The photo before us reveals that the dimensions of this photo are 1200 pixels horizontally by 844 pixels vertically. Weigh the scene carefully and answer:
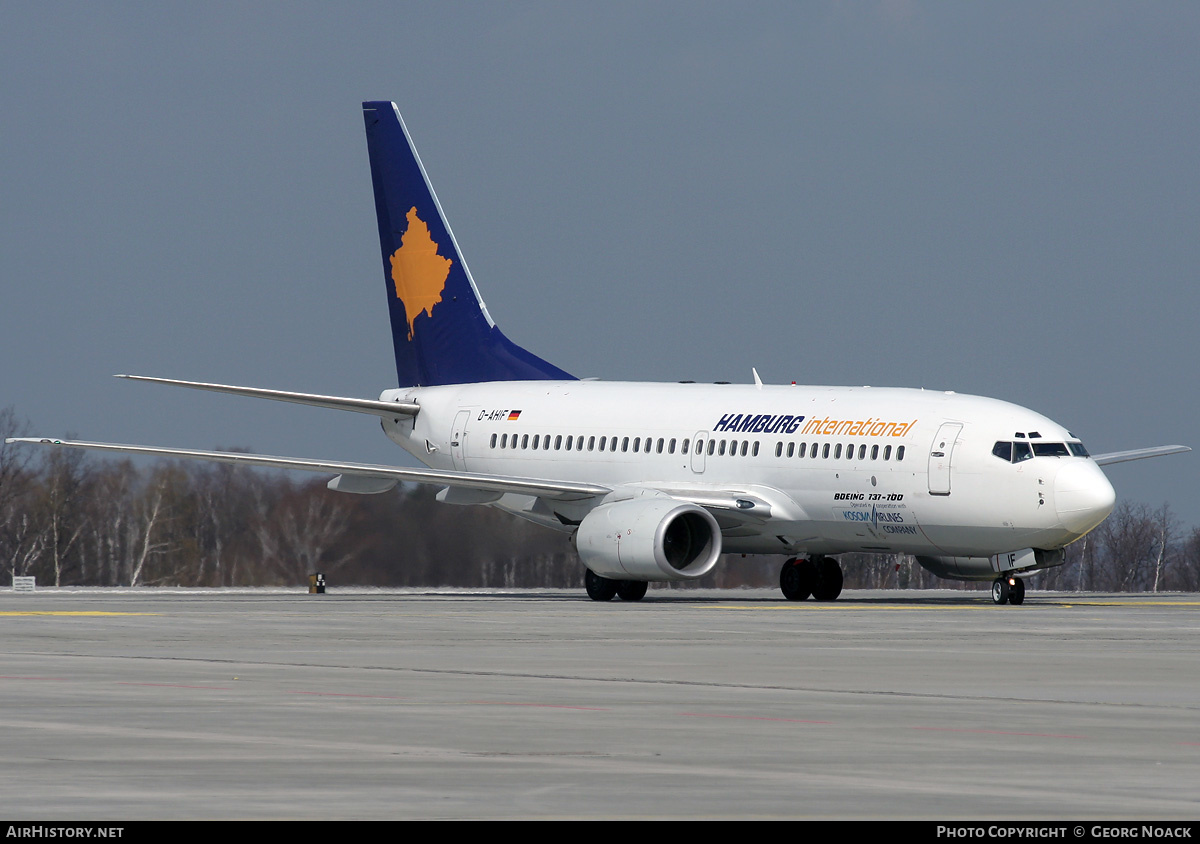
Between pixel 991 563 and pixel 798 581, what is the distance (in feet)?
13.6

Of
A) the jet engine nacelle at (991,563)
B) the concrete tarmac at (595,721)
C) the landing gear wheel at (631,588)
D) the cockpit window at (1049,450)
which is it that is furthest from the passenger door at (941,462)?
the concrete tarmac at (595,721)

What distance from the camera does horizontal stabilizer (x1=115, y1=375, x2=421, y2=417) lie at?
44.5m

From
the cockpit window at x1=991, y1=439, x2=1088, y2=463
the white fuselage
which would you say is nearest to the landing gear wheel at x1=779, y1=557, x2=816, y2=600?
the white fuselage

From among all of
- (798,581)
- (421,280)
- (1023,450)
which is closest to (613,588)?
(798,581)

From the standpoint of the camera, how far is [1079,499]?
38188mm

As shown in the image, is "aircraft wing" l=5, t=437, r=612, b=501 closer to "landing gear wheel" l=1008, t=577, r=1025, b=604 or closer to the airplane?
the airplane

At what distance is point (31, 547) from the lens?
70.8m

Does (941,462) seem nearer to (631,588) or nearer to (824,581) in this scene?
(824,581)

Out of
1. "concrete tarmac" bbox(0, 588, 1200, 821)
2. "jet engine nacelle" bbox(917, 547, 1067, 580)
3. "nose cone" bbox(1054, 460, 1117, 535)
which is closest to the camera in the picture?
"concrete tarmac" bbox(0, 588, 1200, 821)

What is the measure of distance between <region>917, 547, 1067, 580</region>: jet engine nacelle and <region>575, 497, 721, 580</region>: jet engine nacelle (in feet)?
15.1

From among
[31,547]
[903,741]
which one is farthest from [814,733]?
[31,547]

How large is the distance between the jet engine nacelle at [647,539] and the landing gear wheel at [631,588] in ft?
3.04
